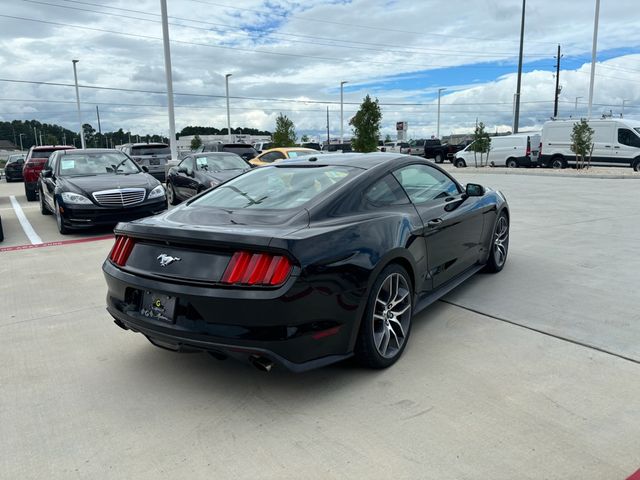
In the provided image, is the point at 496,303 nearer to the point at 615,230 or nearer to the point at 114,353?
the point at 114,353

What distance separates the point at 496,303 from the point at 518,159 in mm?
24833

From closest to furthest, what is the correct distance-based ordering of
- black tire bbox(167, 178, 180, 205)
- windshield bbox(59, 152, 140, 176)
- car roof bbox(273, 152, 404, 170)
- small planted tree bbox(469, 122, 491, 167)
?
car roof bbox(273, 152, 404, 170) < windshield bbox(59, 152, 140, 176) < black tire bbox(167, 178, 180, 205) < small planted tree bbox(469, 122, 491, 167)

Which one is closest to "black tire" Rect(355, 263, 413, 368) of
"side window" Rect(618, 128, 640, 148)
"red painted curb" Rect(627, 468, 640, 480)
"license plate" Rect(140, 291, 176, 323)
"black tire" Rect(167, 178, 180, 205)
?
"license plate" Rect(140, 291, 176, 323)

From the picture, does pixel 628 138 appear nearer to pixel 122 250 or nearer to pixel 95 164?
pixel 95 164

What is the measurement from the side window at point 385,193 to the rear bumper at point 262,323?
0.93 m

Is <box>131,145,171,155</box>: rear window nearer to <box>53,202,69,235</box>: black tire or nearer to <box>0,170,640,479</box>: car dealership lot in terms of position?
<box>53,202,69,235</box>: black tire

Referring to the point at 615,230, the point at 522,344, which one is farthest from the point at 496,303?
the point at 615,230

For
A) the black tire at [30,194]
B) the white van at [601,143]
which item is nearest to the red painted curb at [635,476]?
the black tire at [30,194]

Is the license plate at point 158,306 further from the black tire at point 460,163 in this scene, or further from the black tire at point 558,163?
the black tire at point 460,163

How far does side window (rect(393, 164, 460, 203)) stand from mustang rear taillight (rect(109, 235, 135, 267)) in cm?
204

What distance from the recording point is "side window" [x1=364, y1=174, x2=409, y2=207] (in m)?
3.57

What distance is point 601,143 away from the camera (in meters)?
23.1

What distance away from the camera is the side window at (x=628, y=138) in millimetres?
21984

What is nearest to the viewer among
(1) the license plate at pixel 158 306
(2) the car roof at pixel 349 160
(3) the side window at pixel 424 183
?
(1) the license plate at pixel 158 306
